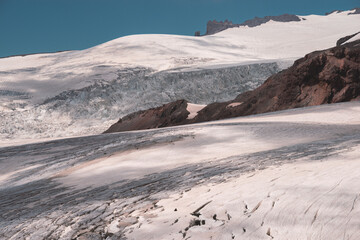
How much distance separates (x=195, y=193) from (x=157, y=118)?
38.4ft

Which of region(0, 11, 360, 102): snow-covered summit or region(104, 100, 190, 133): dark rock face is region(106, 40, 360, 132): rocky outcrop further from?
region(0, 11, 360, 102): snow-covered summit

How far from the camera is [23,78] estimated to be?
74.0 ft

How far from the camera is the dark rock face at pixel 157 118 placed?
13438mm

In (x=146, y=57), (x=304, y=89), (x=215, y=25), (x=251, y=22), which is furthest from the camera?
(x=215, y=25)

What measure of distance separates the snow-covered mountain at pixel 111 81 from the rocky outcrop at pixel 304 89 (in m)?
5.30

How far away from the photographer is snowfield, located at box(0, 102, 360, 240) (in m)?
1.66

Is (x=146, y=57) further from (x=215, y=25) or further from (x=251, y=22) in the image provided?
(x=215, y=25)

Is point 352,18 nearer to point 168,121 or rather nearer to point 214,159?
point 168,121

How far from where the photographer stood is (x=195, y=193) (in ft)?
7.57

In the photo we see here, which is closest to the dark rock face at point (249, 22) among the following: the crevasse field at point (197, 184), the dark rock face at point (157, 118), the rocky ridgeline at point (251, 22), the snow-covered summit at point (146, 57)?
the rocky ridgeline at point (251, 22)

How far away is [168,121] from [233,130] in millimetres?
8113

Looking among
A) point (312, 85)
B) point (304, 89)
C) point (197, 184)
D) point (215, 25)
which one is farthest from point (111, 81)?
point (215, 25)

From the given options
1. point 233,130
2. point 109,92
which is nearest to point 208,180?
point 233,130

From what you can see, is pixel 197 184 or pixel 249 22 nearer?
pixel 197 184
